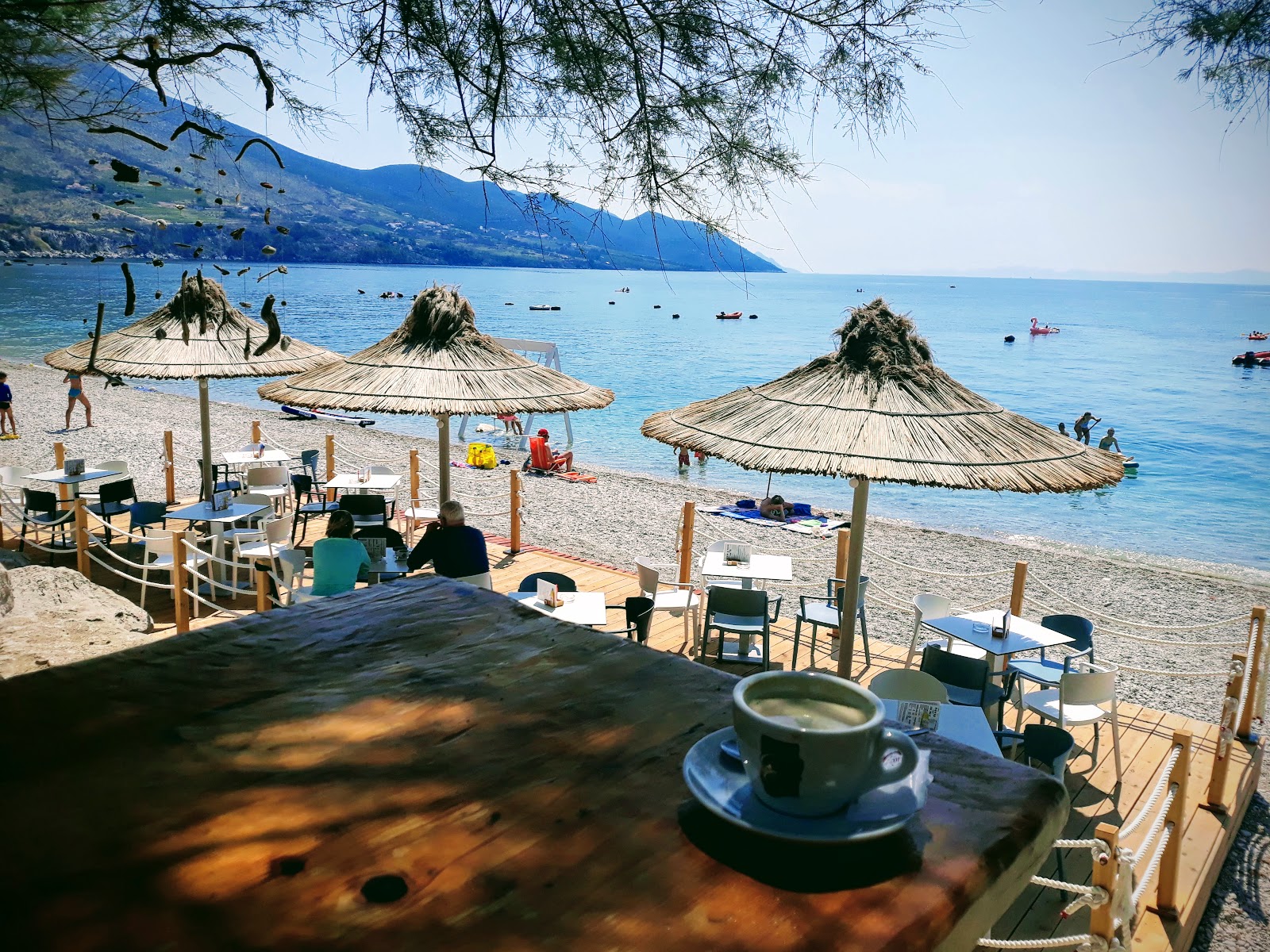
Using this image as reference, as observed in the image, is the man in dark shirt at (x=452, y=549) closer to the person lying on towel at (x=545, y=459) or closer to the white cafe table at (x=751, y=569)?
the white cafe table at (x=751, y=569)

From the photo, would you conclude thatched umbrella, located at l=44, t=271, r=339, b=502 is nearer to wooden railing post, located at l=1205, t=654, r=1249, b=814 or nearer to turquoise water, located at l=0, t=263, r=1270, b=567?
turquoise water, located at l=0, t=263, r=1270, b=567

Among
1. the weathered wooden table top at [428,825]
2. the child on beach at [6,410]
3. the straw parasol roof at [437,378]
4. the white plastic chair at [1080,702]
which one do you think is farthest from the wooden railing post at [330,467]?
the weathered wooden table top at [428,825]

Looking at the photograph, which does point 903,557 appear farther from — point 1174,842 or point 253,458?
point 253,458

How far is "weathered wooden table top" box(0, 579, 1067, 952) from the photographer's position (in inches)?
28.3

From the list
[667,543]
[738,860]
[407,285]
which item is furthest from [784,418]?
[407,285]

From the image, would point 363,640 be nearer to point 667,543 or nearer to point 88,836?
point 88,836

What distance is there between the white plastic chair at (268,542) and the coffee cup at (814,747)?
26.1ft

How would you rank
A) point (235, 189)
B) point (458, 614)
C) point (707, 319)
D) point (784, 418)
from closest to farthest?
point (458, 614), point (235, 189), point (784, 418), point (707, 319)

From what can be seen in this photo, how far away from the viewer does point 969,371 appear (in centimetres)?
6025

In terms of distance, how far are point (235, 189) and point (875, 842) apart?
3.81m

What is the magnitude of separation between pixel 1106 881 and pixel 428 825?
2.84 m

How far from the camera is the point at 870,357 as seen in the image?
580 centimetres

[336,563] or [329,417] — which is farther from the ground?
[336,563]

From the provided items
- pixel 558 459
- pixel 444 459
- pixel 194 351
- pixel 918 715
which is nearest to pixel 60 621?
pixel 444 459
